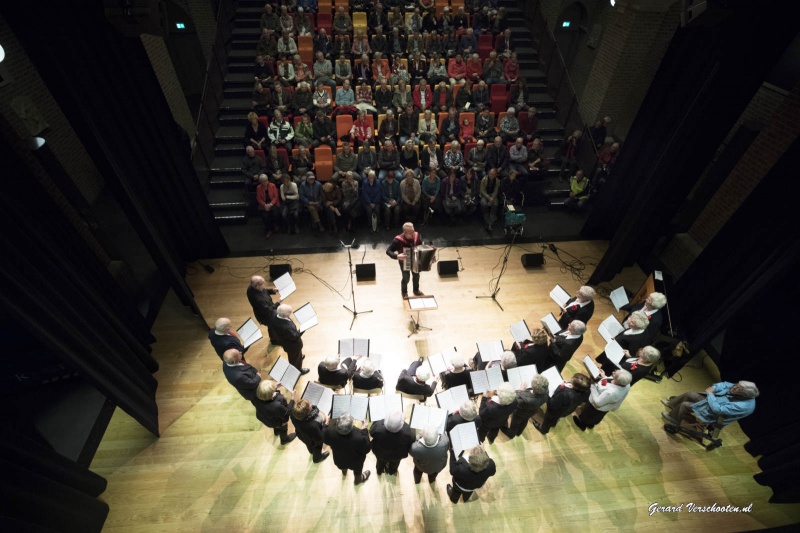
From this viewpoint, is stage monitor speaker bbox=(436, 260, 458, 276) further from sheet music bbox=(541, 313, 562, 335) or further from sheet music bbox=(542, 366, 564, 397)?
sheet music bbox=(542, 366, 564, 397)

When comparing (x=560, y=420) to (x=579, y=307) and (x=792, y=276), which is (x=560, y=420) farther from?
(x=792, y=276)

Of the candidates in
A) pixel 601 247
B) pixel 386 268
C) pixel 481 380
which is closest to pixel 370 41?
pixel 386 268

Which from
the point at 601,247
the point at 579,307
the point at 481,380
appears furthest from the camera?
the point at 601,247

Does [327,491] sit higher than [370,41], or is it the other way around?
[370,41]

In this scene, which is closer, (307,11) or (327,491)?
(327,491)

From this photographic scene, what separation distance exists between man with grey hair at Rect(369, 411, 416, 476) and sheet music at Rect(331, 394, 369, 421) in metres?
0.33

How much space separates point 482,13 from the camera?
32.1 ft

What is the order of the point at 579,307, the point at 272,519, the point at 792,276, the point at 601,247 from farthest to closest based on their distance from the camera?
1. the point at 601,247
2. the point at 579,307
3. the point at 792,276
4. the point at 272,519

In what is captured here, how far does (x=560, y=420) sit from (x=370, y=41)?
9160 millimetres

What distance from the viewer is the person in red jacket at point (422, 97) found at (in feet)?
27.0

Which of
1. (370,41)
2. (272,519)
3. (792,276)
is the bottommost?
(272,519)

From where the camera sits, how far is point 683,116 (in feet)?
16.9

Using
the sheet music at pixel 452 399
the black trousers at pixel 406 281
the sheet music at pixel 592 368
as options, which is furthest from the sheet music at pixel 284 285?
the sheet music at pixel 592 368

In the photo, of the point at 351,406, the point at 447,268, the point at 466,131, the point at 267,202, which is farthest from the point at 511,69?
the point at 351,406
